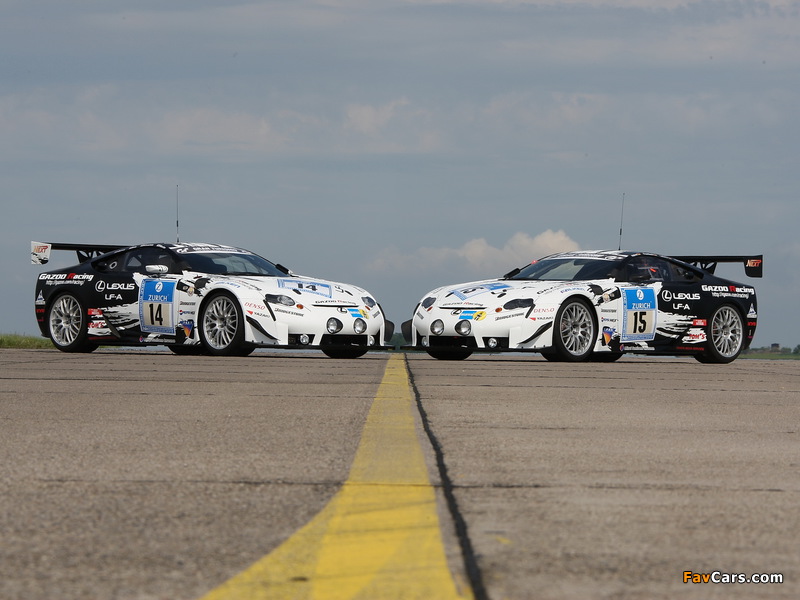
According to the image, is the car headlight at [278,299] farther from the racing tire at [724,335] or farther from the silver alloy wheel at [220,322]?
the racing tire at [724,335]

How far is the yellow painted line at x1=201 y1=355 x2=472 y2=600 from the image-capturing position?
2615 mm

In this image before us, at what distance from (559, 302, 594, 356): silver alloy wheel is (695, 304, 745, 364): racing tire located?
7.06 feet

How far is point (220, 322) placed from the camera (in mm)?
13484

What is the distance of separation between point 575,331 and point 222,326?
4.10 meters

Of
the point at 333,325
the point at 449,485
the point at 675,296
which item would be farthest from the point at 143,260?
the point at 449,485

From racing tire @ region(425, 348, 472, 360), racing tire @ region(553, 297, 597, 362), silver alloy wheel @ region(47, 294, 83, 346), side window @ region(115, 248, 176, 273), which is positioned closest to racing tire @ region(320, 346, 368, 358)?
racing tire @ region(425, 348, 472, 360)

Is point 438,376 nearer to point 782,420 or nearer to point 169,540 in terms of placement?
point 782,420

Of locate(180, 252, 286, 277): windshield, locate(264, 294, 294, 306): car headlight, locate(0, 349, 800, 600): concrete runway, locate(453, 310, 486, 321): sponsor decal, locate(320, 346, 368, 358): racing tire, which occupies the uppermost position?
locate(180, 252, 286, 277): windshield

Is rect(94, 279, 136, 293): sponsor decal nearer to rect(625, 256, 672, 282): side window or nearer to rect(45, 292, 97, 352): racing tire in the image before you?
rect(45, 292, 97, 352): racing tire

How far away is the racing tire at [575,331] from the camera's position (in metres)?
13.3

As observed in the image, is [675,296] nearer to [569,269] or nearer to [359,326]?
[569,269]

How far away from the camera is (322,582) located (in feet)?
8.82

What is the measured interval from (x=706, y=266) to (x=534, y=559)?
14.4 m

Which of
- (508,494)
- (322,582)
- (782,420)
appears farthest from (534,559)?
(782,420)
